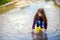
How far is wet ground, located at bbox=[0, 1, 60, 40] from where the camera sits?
59.6 inches

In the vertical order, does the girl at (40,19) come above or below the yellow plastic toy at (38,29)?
above

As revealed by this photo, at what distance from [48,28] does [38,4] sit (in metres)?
0.24

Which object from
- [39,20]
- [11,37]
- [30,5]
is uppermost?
[30,5]

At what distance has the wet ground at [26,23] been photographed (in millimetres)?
1515

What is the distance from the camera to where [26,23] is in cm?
153

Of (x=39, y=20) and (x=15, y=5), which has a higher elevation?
(x=15, y=5)

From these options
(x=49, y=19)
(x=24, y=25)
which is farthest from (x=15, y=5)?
(x=49, y=19)

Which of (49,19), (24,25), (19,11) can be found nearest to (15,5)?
(19,11)

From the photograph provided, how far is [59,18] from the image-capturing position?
151 centimetres

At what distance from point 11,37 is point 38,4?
0.40 meters

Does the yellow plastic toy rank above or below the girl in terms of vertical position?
below

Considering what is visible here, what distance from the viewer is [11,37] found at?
5.02ft

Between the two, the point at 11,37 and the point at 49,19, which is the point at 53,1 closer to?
the point at 49,19

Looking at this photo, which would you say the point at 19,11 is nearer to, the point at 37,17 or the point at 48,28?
the point at 37,17
